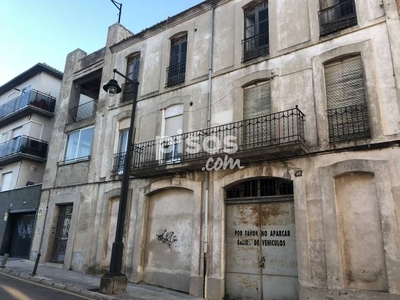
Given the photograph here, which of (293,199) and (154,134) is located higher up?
(154,134)

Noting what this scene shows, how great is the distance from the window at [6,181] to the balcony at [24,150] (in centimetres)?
84

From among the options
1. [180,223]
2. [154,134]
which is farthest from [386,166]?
[154,134]

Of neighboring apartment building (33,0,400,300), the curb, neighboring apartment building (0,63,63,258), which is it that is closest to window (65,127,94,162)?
neighboring apartment building (33,0,400,300)

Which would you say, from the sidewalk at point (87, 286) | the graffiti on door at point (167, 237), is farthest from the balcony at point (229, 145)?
the sidewalk at point (87, 286)

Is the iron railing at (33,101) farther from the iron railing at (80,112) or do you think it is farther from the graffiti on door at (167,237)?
the graffiti on door at (167,237)

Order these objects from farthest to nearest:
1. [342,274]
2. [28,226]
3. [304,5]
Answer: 1. [28,226]
2. [304,5]
3. [342,274]

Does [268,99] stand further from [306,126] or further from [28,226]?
[28,226]

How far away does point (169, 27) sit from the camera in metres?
14.5

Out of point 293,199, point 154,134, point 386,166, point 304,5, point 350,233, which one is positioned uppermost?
point 304,5

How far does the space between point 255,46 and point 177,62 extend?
3748 millimetres

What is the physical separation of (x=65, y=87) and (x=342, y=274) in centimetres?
1677

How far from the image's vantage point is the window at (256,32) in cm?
1145

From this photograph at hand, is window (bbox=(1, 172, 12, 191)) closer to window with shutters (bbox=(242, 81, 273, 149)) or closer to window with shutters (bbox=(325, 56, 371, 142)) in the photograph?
window with shutters (bbox=(242, 81, 273, 149))

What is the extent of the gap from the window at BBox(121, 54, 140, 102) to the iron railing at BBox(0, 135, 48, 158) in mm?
9244
